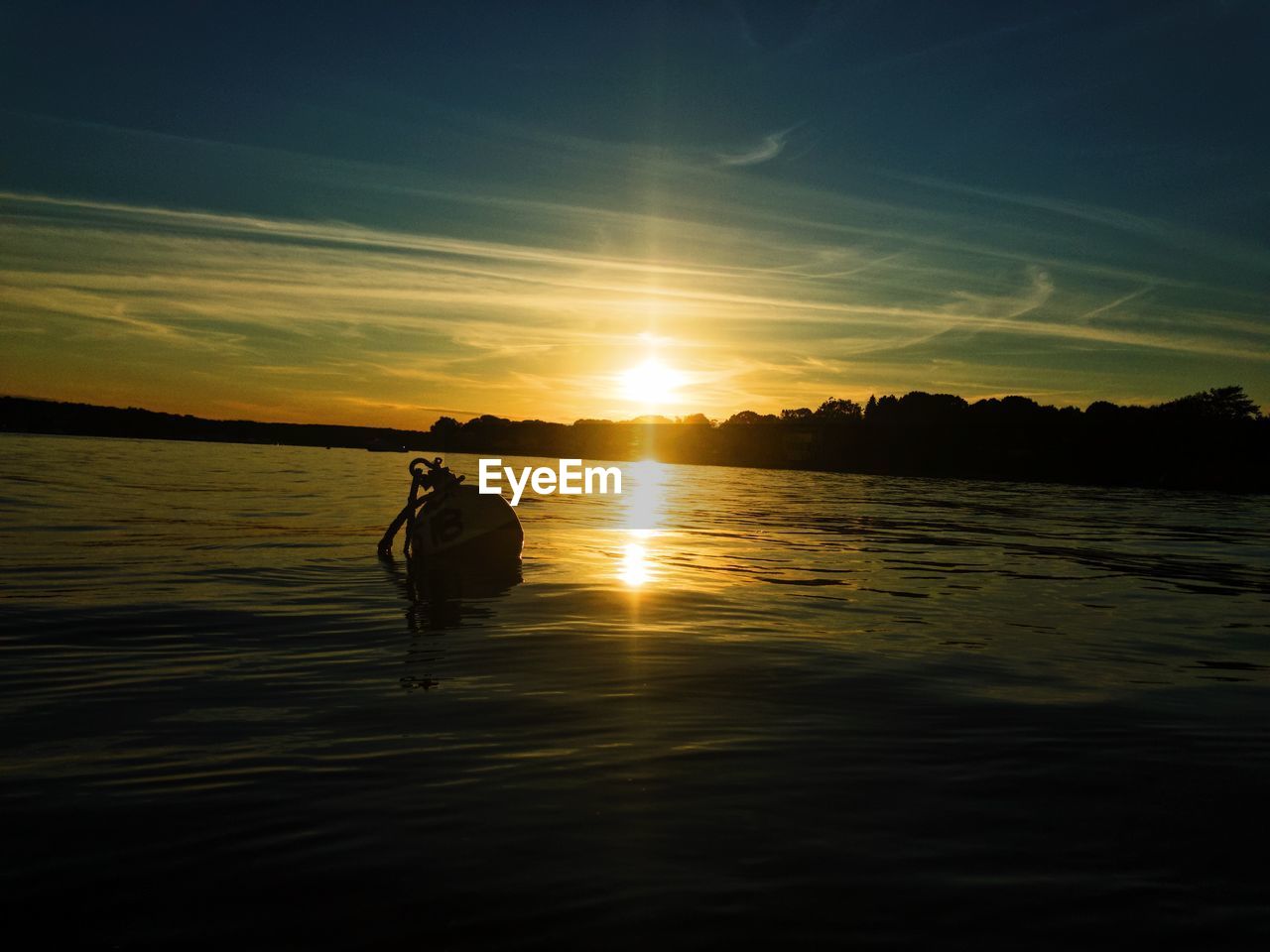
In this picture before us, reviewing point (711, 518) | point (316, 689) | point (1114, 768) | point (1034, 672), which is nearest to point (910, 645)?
point (1034, 672)

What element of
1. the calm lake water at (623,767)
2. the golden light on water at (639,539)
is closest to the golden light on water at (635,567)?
the golden light on water at (639,539)

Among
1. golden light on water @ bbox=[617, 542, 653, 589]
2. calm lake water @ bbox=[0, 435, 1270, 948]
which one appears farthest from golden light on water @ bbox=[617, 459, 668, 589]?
calm lake water @ bbox=[0, 435, 1270, 948]

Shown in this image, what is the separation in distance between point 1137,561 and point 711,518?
58.5 feet

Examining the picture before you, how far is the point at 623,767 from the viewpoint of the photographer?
252 inches

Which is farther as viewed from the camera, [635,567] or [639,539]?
[639,539]

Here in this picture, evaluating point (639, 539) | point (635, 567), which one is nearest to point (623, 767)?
point (635, 567)

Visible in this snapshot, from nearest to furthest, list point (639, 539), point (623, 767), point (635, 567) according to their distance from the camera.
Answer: point (623, 767) < point (635, 567) < point (639, 539)

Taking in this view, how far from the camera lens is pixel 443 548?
1870 centimetres

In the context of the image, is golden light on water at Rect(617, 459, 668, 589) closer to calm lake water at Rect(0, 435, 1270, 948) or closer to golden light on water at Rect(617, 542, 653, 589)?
golden light on water at Rect(617, 542, 653, 589)

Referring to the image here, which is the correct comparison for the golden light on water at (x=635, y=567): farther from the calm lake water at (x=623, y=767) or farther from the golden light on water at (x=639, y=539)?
the calm lake water at (x=623, y=767)

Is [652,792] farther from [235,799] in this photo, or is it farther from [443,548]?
[443,548]

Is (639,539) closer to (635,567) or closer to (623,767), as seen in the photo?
(635,567)

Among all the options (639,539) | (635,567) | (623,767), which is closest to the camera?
(623,767)

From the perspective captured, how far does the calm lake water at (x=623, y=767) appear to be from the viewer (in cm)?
425
